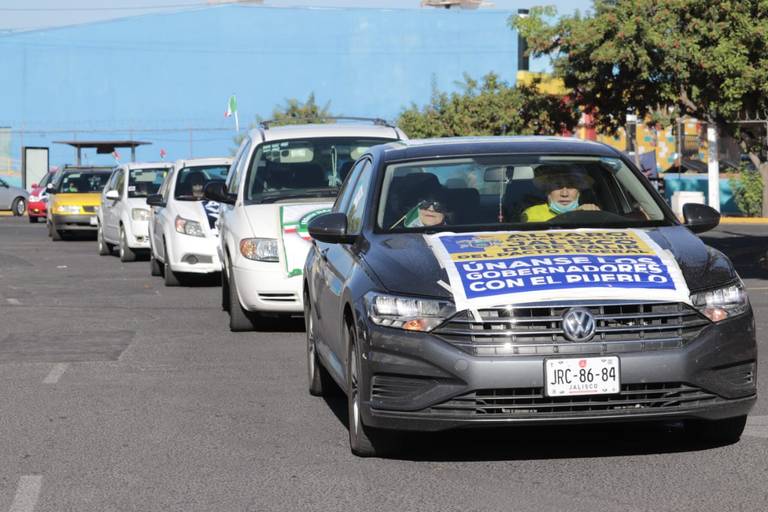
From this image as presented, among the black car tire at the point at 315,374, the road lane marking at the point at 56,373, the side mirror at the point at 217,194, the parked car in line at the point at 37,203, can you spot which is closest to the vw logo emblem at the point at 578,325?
the black car tire at the point at 315,374

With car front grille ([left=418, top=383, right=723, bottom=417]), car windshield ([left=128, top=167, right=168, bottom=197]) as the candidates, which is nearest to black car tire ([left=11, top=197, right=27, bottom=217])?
car windshield ([left=128, top=167, right=168, bottom=197])

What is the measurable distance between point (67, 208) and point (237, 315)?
20.2 m

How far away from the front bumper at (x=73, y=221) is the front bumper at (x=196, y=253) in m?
14.5

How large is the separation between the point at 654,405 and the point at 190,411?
336 centimetres

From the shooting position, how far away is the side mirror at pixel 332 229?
8.29 metres

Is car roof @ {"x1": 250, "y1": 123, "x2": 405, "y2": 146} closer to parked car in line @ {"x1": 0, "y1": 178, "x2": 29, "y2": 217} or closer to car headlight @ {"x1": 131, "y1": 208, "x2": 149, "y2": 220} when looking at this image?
car headlight @ {"x1": 131, "y1": 208, "x2": 149, "y2": 220}

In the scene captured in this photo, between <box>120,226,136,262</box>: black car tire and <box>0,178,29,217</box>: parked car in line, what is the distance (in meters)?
27.6

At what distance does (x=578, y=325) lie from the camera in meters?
6.87

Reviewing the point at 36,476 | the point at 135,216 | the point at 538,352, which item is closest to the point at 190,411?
the point at 36,476

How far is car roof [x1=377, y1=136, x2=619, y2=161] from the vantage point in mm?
8734

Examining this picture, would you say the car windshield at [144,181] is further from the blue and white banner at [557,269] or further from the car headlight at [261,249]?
the blue and white banner at [557,269]

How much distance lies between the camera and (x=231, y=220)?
1388 centimetres

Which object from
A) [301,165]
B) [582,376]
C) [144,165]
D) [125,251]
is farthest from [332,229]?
[144,165]

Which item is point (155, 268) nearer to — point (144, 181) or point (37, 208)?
point (144, 181)
